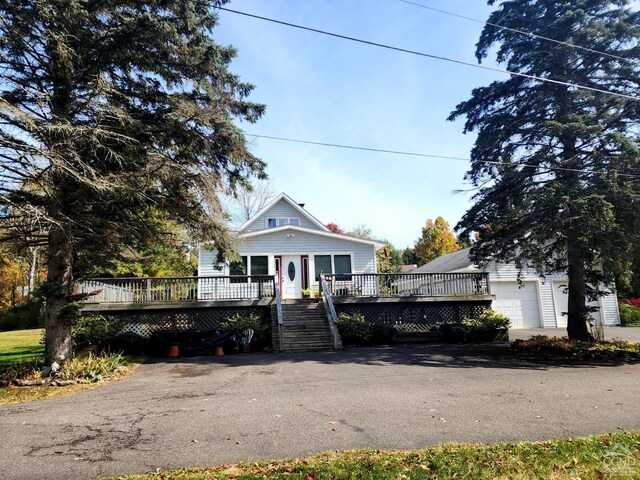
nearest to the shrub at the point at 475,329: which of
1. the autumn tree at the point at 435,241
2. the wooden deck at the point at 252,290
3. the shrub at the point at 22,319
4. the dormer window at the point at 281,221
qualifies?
the wooden deck at the point at 252,290

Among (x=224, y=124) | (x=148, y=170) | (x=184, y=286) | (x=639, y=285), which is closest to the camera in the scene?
(x=148, y=170)

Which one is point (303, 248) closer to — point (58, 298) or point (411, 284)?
point (411, 284)

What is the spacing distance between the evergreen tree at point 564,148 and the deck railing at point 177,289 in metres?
8.54

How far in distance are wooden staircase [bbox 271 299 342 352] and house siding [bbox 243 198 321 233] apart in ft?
24.5

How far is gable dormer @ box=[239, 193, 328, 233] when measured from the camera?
22.9 m

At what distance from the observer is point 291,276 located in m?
20.0

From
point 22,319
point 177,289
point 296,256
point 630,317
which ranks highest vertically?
point 296,256

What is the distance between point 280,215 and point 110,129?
14543 millimetres

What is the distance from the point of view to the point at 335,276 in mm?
17156

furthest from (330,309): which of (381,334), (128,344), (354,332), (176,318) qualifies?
(128,344)

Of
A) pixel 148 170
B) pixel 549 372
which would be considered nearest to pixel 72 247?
pixel 148 170

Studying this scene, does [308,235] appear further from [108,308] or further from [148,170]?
[148,170]

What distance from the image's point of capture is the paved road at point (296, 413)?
4.54 metres

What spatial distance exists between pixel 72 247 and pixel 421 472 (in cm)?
924
